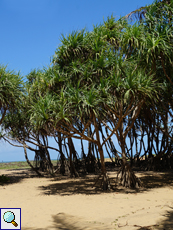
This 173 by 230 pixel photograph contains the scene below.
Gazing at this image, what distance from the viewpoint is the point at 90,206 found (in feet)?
17.8

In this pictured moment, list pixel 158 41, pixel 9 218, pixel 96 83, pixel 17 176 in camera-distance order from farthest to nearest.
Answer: pixel 17 176
pixel 96 83
pixel 158 41
pixel 9 218

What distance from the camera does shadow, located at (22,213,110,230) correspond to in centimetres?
394

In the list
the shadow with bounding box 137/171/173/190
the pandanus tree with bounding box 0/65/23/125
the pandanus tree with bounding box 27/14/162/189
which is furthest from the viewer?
the pandanus tree with bounding box 0/65/23/125

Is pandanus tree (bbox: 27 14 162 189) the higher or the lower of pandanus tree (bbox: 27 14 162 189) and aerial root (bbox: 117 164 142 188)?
the higher

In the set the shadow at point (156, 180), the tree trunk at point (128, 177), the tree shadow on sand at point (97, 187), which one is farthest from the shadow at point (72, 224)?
the shadow at point (156, 180)

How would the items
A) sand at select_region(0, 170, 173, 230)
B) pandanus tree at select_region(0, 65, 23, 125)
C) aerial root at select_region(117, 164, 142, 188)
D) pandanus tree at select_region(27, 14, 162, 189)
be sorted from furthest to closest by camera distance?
pandanus tree at select_region(0, 65, 23, 125) → aerial root at select_region(117, 164, 142, 188) → pandanus tree at select_region(27, 14, 162, 189) → sand at select_region(0, 170, 173, 230)

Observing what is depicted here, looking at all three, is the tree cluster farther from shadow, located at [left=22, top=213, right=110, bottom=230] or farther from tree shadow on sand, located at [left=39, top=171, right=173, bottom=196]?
shadow, located at [left=22, top=213, right=110, bottom=230]

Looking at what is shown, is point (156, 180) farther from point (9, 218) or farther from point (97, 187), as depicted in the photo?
point (9, 218)

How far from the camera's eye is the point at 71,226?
13.3ft

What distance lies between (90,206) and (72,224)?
131 cm

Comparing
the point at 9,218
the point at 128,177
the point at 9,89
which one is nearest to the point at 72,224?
the point at 9,218

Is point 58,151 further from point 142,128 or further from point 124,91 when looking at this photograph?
point 124,91

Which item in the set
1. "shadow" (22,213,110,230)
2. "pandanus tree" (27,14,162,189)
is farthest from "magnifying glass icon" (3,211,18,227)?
"pandanus tree" (27,14,162,189)

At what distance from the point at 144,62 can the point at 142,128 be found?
5.79 metres
